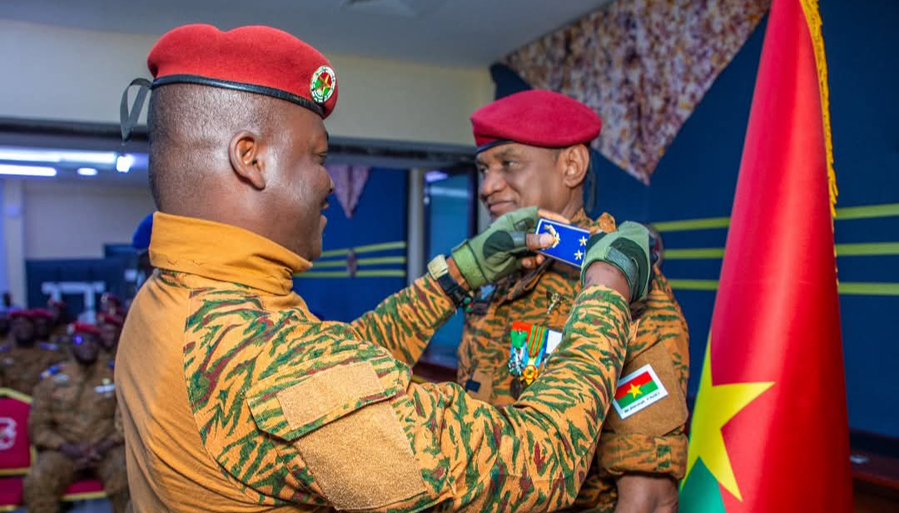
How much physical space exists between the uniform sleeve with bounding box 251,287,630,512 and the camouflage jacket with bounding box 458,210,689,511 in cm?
40

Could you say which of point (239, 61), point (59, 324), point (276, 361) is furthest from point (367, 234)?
point (276, 361)

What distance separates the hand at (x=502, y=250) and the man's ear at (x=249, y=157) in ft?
2.01

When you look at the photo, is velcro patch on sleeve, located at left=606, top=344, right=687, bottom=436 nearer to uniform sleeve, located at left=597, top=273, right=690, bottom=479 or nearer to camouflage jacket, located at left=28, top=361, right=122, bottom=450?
uniform sleeve, located at left=597, top=273, right=690, bottom=479

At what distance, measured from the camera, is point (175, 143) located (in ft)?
3.17

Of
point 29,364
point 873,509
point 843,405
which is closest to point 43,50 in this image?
point 29,364

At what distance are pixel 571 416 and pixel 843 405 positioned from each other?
1.25 metres

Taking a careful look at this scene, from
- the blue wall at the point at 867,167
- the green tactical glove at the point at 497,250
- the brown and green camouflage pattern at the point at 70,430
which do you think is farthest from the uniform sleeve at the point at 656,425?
the brown and green camouflage pattern at the point at 70,430

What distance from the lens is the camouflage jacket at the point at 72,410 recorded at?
14.2 feet

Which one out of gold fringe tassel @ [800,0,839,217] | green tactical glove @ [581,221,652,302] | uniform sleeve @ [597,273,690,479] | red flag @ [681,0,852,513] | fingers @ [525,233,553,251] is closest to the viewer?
green tactical glove @ [581,221,652,302]

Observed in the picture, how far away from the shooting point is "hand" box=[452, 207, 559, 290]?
1.44 m

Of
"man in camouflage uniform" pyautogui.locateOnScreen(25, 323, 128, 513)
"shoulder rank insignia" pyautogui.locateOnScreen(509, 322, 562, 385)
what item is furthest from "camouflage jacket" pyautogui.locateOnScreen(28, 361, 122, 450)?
"shoulder rank insignia" pyautogui.locateOnScreen(509, 322, 562, 385)

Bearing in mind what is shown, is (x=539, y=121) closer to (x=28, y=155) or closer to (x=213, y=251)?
(x=213, y=251)

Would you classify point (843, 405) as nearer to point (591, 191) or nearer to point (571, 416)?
point (591, 191)

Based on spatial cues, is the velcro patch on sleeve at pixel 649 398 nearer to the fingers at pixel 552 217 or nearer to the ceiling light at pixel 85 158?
the fingers at pixel 552 217
